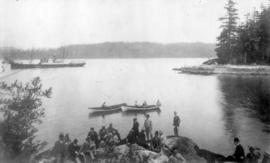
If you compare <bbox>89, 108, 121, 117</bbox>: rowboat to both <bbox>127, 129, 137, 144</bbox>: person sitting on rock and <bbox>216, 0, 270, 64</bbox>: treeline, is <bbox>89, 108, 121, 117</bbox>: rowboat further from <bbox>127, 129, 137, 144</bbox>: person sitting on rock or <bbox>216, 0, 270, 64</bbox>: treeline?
<bbox>216, 0, 270, 64</bbox>: treeline

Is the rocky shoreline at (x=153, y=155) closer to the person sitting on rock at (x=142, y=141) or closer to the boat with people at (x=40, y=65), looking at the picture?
the person sitting on rock at (x=142, y=141)

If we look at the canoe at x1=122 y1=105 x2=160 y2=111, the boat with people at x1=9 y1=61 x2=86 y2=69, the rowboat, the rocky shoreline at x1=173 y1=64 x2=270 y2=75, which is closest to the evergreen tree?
the rowboat

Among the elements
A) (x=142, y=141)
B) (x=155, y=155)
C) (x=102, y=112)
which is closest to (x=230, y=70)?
(x=102, y=112)

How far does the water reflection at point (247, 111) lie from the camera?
792 inches

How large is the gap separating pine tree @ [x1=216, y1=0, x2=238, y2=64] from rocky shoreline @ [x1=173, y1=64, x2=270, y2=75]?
310cm

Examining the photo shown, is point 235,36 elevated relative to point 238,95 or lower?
elevated

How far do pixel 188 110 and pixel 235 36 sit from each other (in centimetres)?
4101

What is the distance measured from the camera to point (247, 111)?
92.7ft

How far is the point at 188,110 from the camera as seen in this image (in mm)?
31219

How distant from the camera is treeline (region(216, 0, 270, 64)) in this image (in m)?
54.8

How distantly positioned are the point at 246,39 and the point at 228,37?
6.44 m

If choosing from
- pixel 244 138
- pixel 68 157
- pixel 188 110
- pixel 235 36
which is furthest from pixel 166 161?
pixel 235 36

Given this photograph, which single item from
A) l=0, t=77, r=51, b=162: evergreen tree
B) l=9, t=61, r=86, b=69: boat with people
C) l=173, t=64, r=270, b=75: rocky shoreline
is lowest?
l=0, t=77, r=51, b=162: evergreen tree

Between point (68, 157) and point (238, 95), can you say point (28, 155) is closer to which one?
point (68, 157)
